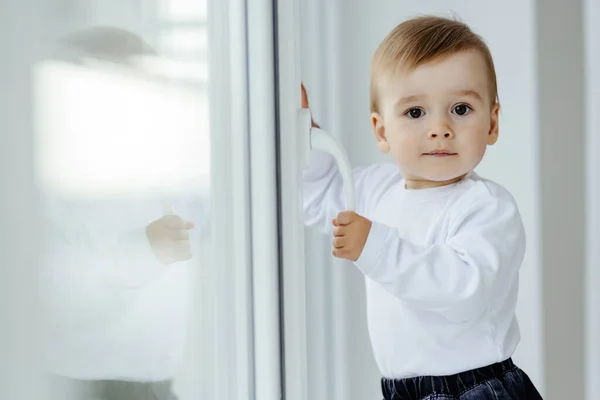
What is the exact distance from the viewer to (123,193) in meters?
0.28

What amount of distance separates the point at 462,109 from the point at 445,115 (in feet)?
0.10

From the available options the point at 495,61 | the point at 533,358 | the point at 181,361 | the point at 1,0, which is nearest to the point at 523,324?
the point at 533,358

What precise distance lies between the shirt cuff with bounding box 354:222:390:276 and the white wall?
384 millimetres

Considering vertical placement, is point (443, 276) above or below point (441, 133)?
below

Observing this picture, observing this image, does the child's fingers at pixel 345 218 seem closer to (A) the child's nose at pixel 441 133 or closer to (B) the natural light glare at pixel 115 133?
(A) the child's nose at pixel 441 133

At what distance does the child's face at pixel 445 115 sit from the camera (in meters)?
0.92

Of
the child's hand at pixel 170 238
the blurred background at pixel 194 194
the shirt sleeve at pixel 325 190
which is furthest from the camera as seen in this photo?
the shirt sleeve at pixel 325 190

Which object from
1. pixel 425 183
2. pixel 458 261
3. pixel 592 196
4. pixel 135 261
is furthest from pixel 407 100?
pixel 135 261

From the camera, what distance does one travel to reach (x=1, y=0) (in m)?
0.17

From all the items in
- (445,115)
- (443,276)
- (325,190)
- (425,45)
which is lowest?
(443,276)

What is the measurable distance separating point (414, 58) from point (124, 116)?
28.3 inches

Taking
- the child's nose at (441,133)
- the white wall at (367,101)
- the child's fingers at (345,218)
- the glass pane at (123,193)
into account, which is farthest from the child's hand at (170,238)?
the white wall at (367,101)

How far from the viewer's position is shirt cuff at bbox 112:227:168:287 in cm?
28

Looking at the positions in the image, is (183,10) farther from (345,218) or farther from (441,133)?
(441,133)
